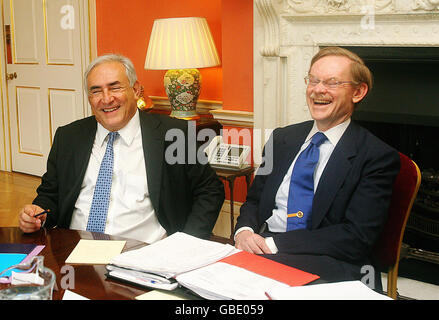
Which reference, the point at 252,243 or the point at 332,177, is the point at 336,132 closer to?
the point at 332,177

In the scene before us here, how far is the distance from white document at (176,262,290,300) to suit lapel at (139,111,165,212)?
78 cm

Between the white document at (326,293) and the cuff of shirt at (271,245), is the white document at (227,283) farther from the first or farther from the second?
the cuff of shirt at (271,245)

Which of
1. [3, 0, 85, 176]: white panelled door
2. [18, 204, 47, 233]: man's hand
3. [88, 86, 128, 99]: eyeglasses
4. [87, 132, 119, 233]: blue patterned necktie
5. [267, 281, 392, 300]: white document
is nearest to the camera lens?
[267, 281, 392, 300]: white document

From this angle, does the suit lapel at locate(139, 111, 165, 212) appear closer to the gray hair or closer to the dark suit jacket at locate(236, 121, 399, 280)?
the gray hair

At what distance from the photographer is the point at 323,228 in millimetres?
1812

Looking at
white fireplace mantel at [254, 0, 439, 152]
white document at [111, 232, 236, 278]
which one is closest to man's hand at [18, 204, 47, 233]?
white document at [111, 232, 236, 278]

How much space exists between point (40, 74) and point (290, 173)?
12.7ft

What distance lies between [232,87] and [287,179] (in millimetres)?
1753

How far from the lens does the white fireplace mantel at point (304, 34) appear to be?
2725 mm

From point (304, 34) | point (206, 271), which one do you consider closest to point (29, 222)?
point (206, 271)

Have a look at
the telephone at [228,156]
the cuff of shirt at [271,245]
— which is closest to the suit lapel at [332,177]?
the cuff of shirt at [271,245]

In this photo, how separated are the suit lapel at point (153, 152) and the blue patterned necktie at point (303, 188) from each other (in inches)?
20.2

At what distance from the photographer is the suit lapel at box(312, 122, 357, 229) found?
183 cm
